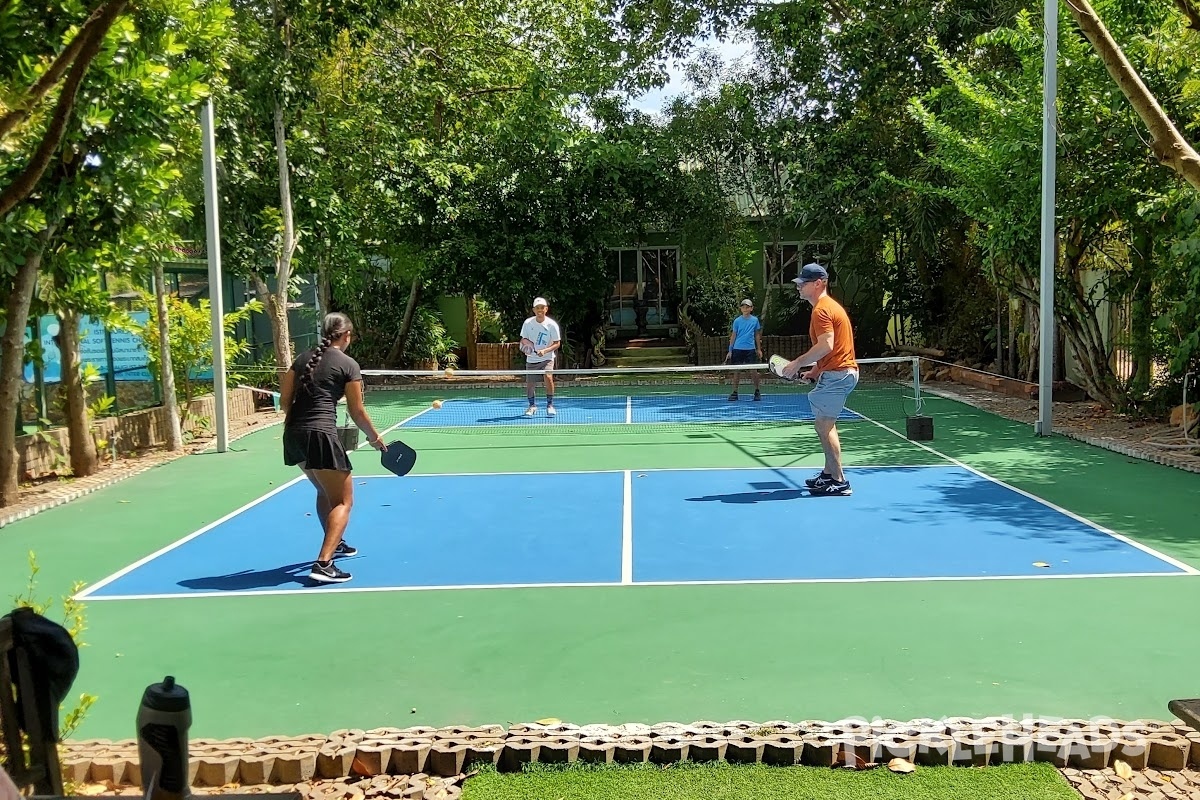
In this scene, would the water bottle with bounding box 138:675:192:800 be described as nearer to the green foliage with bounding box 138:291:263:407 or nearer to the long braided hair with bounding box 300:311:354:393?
the long braided hair with bounding box 300:311:354:393

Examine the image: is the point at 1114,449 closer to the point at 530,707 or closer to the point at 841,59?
the point at 530,707

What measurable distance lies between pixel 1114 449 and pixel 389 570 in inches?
345

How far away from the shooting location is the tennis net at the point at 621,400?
51.4ft

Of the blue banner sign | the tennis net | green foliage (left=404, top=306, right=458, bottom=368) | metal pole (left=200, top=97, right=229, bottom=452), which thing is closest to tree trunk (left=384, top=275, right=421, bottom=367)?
green foliage (left=404, top=306, right=458, bottom=368)

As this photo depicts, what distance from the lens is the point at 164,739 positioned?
10.4ft

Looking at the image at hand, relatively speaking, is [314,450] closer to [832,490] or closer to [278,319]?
[832,490]

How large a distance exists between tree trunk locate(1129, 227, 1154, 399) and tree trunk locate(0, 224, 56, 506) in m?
13.2

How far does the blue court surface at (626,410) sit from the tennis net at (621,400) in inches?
0.6

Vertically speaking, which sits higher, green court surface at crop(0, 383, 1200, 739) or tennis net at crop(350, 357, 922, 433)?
tennis net at crop(350, 357, 922, 433)

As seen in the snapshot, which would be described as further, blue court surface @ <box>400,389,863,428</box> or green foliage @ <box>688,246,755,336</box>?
green foliage @ <box>688,246,755,336</box>

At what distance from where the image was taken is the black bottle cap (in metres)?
3.17

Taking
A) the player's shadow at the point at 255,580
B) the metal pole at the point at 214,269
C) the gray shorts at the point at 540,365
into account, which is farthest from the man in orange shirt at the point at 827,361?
A: the metal pole at the point at 214,269

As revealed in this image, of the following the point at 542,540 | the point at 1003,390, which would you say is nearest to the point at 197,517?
the point at 542,540

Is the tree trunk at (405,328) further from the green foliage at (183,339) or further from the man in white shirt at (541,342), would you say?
the green foliage at (183,339)
